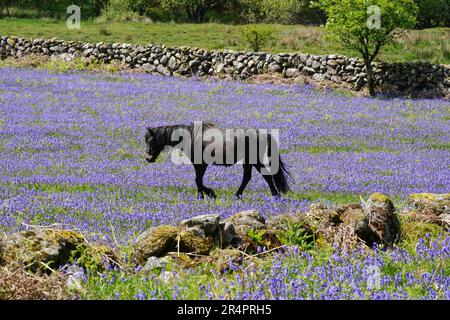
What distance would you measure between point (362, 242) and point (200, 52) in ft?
95.9

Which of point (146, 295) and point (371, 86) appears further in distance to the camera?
point (371, 86)

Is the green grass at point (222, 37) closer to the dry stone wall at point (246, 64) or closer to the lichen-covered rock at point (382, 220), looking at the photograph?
the dry stone wall at point (246, 64)

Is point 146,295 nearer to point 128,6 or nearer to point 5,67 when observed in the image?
point 5,67

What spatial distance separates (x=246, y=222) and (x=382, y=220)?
142 centimetres

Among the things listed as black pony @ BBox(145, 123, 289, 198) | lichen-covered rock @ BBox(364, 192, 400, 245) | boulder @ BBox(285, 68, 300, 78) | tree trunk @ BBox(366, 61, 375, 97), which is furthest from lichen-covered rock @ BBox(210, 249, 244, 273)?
boulder @ BBox(285, 68, 300, 78)

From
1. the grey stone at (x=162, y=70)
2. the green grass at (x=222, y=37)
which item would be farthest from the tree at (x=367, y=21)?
the grey stone at (x=162, y=70)

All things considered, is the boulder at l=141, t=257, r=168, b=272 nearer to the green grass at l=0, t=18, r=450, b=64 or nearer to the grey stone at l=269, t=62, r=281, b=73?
the grey stone at l=269, t=62, r=281, b=73

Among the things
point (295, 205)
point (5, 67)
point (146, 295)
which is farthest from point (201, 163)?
point (5, 67)

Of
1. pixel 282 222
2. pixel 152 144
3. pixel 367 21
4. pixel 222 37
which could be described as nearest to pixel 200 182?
pixel 152 144

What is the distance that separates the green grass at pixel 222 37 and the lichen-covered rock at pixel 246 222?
30.1m

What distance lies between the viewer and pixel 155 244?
19.1 feet

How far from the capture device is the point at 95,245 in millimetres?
5953
